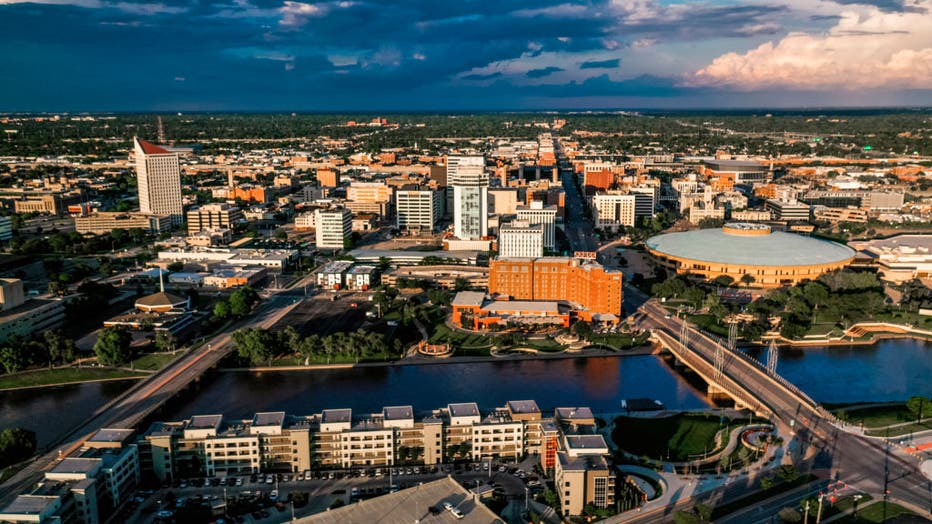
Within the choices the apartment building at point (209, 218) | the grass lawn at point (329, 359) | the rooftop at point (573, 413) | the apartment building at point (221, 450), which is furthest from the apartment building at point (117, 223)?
the rooftop at point (573, 413)

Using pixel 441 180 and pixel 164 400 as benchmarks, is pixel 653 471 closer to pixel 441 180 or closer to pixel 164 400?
pixel 164 400

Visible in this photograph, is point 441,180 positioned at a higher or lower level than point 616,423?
higher

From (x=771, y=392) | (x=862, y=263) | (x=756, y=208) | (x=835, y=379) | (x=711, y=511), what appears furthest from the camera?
(x=756, y=208)

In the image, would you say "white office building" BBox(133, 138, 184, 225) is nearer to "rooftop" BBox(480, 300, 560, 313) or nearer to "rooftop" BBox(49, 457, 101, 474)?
"rooftop" BBox(480, 300, 560, 313)

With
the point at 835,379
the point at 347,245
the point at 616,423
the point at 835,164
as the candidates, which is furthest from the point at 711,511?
the point at 835,164

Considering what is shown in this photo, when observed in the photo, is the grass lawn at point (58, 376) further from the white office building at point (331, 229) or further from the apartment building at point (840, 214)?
the apartment building at point (840, 214)
